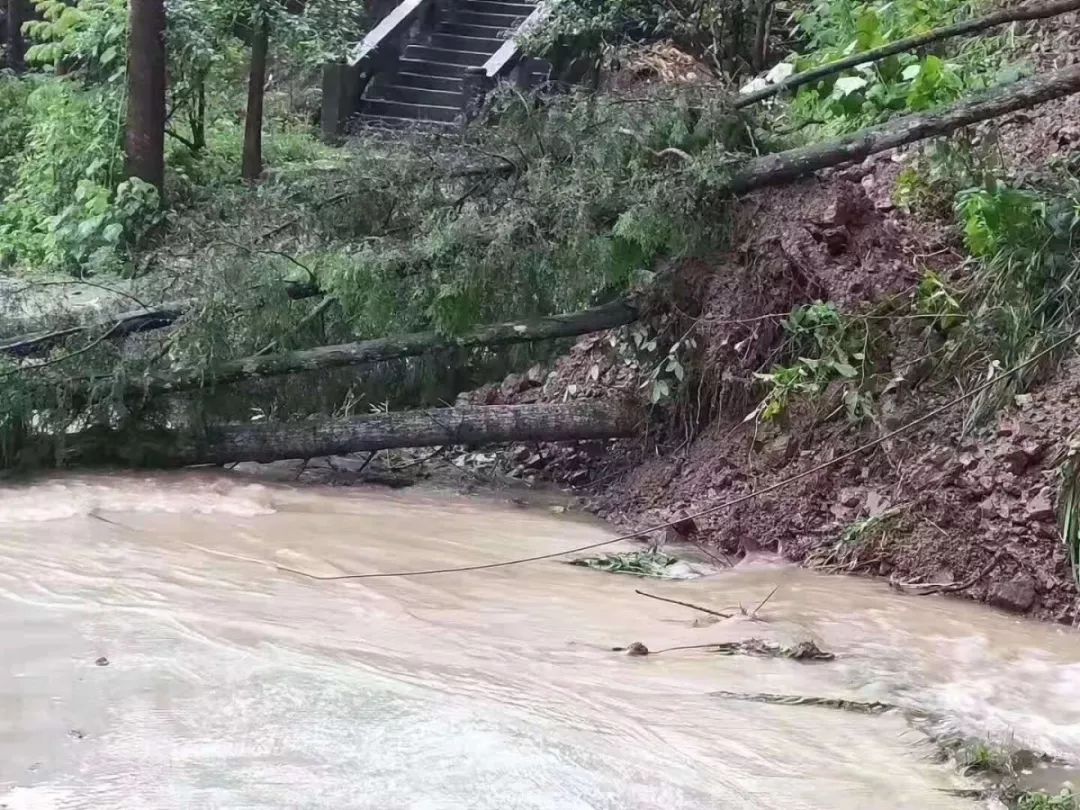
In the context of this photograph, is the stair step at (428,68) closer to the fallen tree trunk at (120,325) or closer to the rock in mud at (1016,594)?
the fallen tree trunk at (120,325)

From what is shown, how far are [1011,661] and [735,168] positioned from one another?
3.40 meters

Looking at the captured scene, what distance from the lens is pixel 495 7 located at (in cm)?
1656

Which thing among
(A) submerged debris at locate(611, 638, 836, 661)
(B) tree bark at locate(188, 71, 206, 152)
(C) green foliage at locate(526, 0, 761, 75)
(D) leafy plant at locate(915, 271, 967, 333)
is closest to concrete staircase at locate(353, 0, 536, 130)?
(B) tree bark at locate(188, 71, 206, 152)

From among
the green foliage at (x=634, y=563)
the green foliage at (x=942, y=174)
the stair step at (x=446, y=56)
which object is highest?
the stair step at (x=446, y=56)

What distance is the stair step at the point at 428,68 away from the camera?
597 inches

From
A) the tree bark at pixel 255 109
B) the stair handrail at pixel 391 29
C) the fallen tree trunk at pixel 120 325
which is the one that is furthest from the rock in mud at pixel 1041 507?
the stair handrail at pixel 391 29

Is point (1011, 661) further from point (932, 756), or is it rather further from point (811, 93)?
point (811, 93)

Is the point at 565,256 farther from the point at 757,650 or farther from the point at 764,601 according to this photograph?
the point at 757,650

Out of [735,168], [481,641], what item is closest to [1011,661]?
[481,641]

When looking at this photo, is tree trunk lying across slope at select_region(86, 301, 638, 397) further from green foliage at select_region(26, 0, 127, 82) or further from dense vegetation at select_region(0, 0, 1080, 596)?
green foliage at select_region(26, 0, 127, 82)

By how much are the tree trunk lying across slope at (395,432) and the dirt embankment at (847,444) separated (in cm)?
36

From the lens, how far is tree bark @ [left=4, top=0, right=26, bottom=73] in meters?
15.5

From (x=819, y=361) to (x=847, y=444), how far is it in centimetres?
52

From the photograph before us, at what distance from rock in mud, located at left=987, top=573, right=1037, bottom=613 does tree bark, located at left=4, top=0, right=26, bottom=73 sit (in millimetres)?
14972
